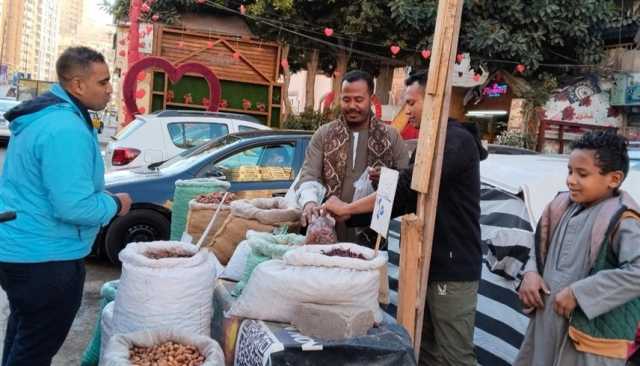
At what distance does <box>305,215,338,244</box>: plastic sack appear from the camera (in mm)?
2955

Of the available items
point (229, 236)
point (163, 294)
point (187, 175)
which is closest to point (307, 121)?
point (187, 175)

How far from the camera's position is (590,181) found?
8.28ft

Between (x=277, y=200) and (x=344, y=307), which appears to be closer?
(x=344, y=307)

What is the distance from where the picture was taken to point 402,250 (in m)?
2.68

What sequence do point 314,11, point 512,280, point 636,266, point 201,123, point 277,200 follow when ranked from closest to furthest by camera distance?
1. point 636,266
2. point 512,280
3. point 277,200
4. point 201,123
5. point 314,11

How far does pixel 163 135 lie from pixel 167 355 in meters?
7.48

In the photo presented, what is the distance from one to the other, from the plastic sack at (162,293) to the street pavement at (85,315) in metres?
2.17

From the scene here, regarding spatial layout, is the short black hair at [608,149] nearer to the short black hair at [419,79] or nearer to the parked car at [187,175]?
the short black hair at [419,79]

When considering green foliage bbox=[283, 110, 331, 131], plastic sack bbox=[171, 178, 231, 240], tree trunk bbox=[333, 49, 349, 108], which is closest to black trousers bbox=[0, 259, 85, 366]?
plastic sack bbox=[171, 178, 231, 240]

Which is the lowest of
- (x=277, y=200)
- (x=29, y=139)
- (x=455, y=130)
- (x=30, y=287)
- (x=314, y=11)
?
(x=30, y=287)

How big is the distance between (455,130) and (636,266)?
96 cm

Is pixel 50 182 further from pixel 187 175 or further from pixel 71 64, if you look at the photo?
pixel 187 175

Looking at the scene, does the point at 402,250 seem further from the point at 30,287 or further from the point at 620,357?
the point at 30,287

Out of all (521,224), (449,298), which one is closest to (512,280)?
(521,224)
